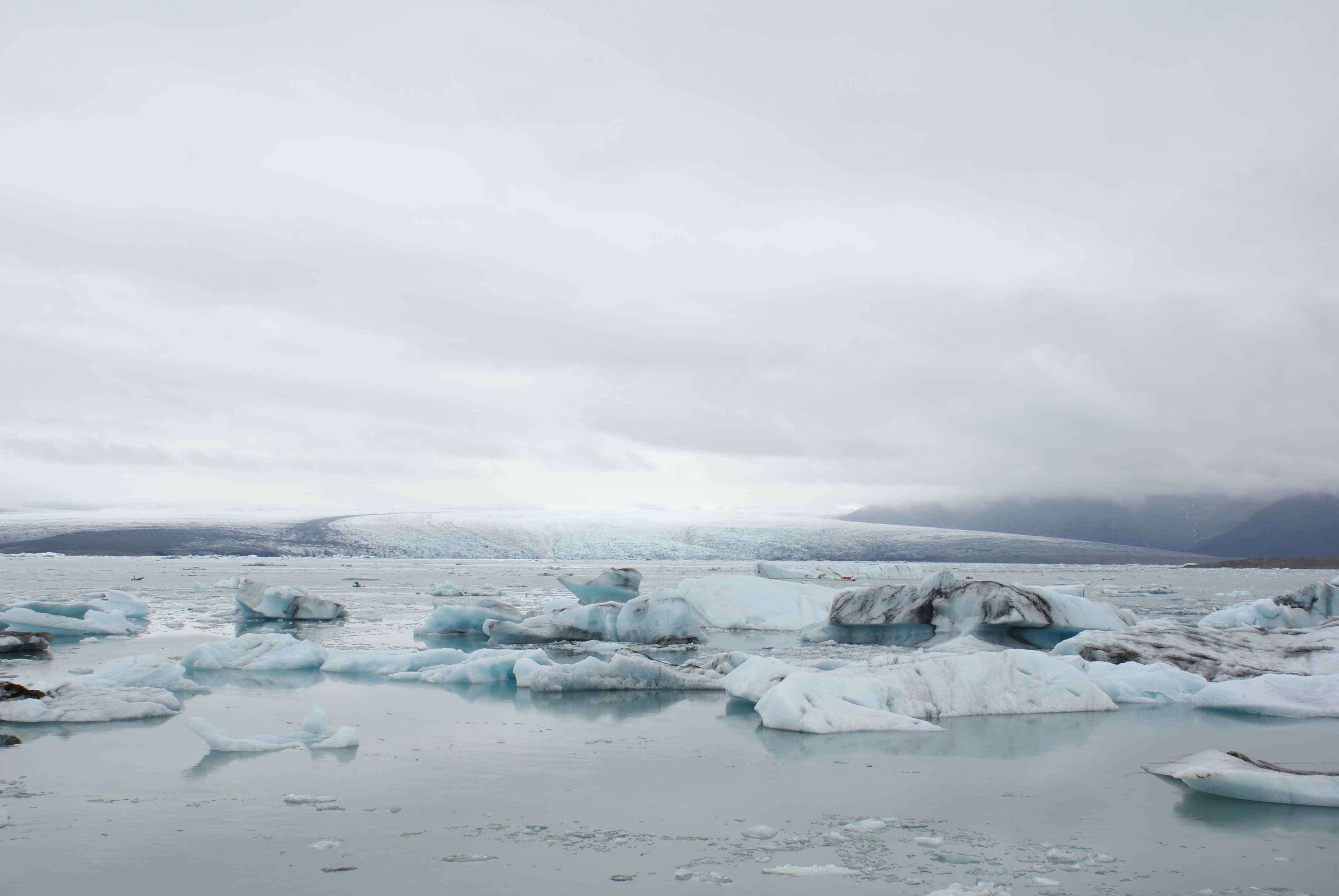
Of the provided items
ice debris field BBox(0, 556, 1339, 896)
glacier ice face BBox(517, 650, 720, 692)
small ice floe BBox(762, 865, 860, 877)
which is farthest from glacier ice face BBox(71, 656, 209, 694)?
small ice floe BBox(762, 865, 860, 877)

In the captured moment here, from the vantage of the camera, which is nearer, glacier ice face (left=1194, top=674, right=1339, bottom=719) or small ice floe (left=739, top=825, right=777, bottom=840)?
small ice floe (left=739, top=825, right=777, bottom=840)

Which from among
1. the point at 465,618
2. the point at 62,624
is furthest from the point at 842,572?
the point at 62,624

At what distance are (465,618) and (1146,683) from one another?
808 cm

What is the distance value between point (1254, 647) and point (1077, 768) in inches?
191

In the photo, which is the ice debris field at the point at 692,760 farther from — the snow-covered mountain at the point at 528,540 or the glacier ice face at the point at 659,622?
the snow-covered mountain at the point at 528,540

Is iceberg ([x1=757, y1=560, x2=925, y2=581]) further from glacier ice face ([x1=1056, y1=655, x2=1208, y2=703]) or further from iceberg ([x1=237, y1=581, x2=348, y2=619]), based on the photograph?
glacier ice face ([x1=1056, y1=655, x2=1208, y2=703])

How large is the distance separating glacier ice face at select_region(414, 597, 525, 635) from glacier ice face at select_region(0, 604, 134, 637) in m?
3.57

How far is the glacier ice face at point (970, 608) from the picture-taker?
10195mm

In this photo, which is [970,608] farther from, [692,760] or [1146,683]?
[692,760]

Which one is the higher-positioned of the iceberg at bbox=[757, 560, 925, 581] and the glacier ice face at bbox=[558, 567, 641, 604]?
the glacier ice face at bbox=[558, 567, 641, 604]

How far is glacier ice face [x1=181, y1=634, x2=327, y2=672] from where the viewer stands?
769 centimetres

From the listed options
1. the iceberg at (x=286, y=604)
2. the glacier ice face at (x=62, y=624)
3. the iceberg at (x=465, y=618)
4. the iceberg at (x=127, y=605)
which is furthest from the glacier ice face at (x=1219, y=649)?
the iceberg at (x=127, y=605)

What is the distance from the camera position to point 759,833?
3082mm

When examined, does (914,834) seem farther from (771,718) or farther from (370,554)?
(370,554)
